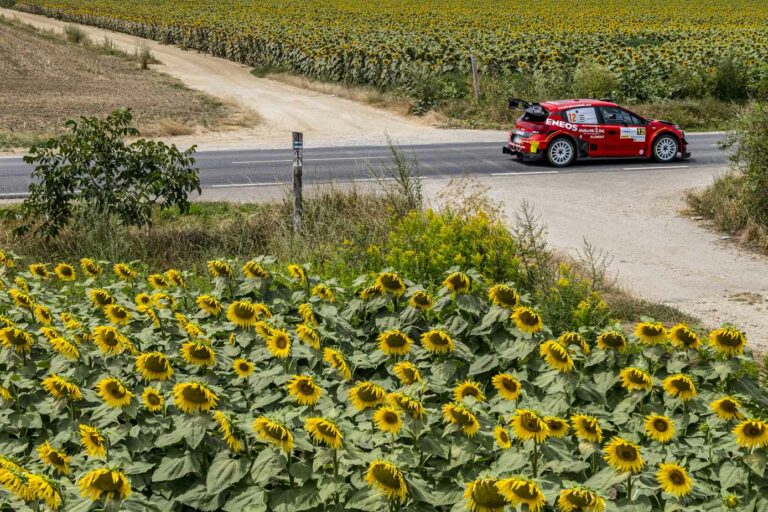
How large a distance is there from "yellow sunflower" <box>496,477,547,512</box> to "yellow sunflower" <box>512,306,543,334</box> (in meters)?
1.73

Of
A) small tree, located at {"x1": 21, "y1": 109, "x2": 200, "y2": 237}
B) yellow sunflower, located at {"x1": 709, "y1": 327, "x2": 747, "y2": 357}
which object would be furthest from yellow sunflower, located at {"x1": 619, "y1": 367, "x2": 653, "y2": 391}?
small tree, located at {"x1": 21, "y1": 109, "x2": 200, "y2": 237}

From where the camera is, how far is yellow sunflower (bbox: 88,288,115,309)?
228 inches

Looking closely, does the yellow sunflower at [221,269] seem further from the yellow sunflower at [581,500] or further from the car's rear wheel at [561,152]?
the car's rear wheel at [561,152]

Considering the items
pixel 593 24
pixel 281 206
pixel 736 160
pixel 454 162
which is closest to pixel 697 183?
pixel 736 160

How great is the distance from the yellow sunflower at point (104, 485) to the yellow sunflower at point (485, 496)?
134 centimetres

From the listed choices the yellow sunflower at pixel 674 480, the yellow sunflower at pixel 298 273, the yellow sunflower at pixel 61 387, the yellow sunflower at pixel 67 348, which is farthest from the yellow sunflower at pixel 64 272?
the yellow sunflower at pixel 674 480

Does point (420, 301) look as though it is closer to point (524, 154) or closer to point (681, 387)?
point (681, 387)

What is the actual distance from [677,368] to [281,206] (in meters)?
8.16

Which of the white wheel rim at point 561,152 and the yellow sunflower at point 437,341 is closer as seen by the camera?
the yellow sunflower at point 437,341

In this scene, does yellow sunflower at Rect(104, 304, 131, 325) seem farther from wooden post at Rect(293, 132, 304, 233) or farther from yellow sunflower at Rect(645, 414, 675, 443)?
wooden post at Rect(293, 132, 304, 233)

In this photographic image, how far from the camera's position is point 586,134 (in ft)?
65.1

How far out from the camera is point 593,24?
2044 inches

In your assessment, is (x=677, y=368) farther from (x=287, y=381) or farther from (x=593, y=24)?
(x=593, y=24)

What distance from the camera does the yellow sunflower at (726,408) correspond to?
15.0 feet
